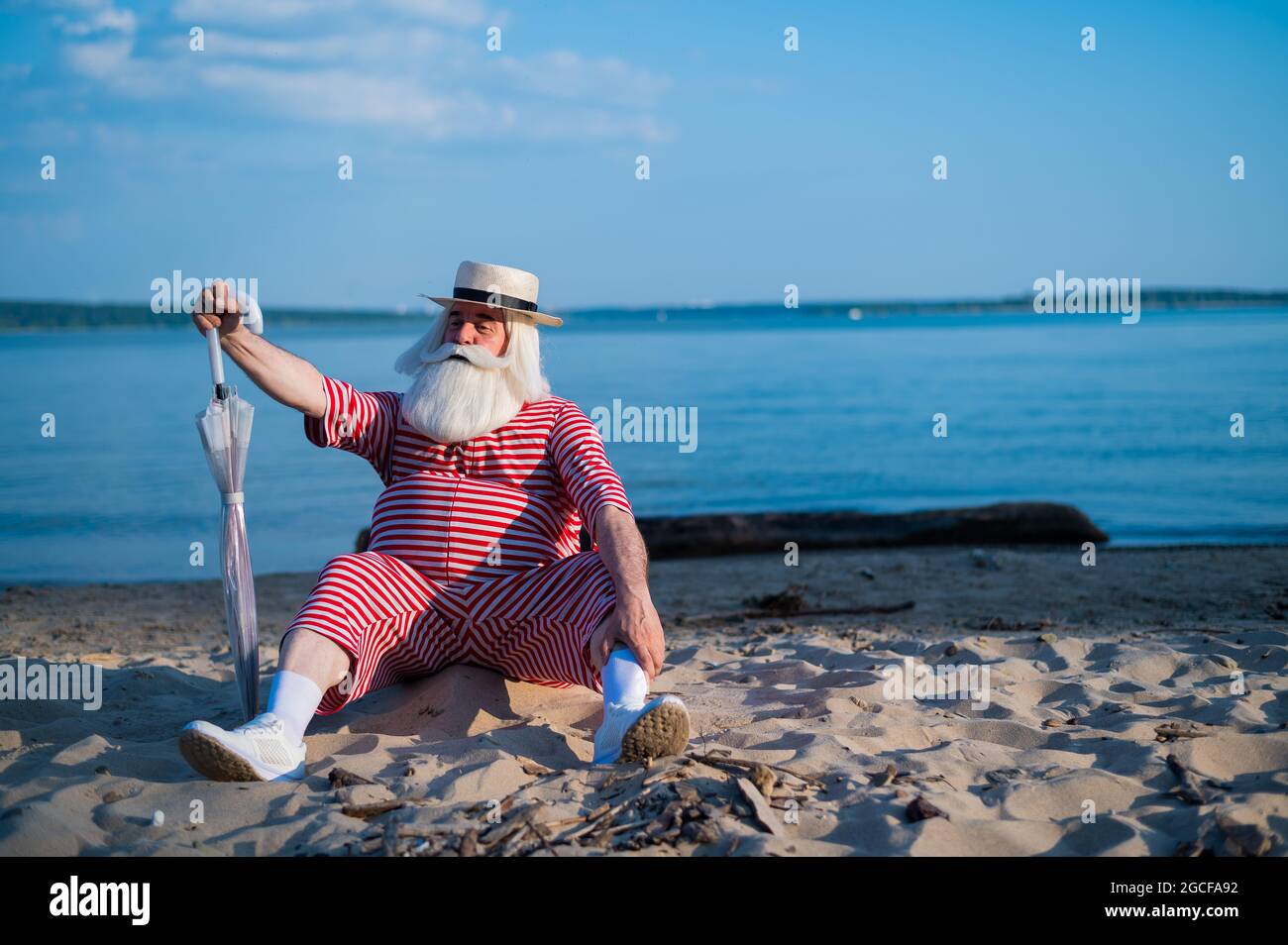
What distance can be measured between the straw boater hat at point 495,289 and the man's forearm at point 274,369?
2.28 ft

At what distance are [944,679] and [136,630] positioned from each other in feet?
16.2

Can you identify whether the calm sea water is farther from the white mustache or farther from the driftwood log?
the driftwood log

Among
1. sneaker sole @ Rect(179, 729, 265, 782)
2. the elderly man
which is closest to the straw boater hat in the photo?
the elderly man

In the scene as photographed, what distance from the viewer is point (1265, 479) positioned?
Result: 13.8 m

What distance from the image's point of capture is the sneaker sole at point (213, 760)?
3262 millimetres

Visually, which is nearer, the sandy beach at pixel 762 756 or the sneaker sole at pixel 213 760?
the sandy beach at pixel 762 756

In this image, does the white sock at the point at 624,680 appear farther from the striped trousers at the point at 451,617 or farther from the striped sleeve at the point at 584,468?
the striped sleeve at the point at 584,468

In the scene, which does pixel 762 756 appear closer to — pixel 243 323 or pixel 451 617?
pixel 451 617

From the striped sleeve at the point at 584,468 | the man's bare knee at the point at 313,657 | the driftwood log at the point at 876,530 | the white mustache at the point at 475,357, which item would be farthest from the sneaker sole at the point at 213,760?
the driftwood log at the point at 876,530

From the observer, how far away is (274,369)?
12.3ft

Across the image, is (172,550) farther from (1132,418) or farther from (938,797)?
(1132,418)

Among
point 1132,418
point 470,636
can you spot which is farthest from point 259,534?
point 1132,418

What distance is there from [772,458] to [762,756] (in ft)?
46.2
